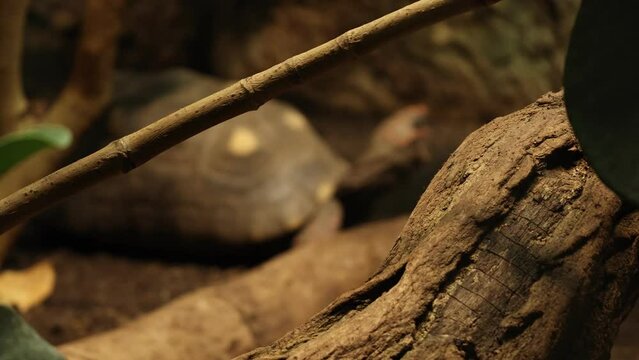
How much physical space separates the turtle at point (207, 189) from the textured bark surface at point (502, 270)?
57.7 inches

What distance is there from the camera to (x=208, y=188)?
227cm

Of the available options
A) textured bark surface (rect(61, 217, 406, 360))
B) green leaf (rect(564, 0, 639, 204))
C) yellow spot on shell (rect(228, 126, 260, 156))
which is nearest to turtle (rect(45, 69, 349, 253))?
yellow spot on shell (rect(228, 126, 260, 156))

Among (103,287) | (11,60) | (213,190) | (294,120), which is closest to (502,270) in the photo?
(11,60)

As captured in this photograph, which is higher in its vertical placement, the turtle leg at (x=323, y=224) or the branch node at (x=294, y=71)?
the turtle leg at (x=323, y=224)

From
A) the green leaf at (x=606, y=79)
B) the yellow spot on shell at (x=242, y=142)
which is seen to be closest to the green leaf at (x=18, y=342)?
the green leaf at (x=606, y=79)

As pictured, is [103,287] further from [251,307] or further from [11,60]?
[11,60]

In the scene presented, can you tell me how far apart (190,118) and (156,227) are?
1.65m

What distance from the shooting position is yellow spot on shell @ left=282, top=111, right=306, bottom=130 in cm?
242

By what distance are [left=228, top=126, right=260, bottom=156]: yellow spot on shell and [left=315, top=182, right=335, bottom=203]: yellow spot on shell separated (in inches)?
8.7

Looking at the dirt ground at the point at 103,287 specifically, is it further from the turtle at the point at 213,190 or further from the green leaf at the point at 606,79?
the green leaf at the point at 606,79

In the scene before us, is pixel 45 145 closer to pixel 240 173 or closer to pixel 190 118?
pixel 190 118

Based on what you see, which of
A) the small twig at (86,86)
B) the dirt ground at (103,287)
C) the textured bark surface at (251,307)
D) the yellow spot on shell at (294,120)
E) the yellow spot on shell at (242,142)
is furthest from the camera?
the yellow spot on shell at (294,120)

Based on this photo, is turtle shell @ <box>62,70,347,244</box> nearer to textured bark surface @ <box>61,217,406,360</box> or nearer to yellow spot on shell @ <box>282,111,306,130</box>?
yellow spot on shell @ <box>282,111,306,130</box>

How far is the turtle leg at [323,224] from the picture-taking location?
2.20m
